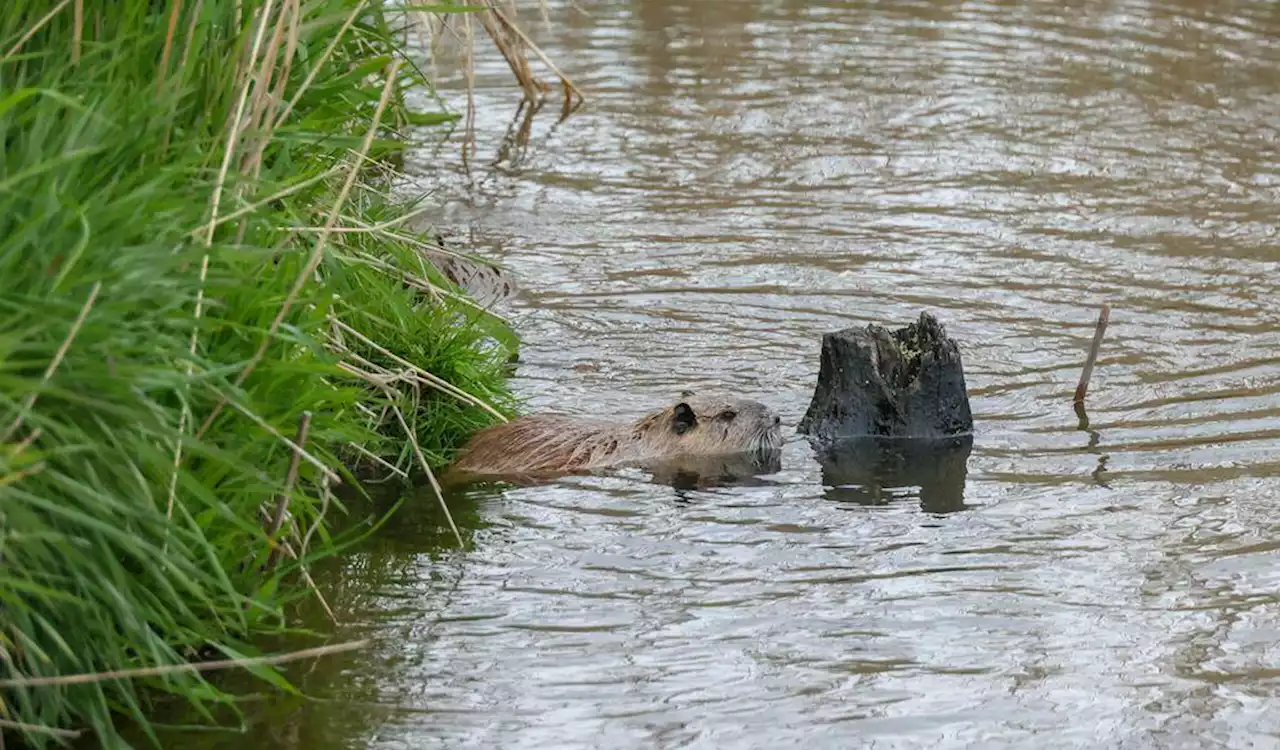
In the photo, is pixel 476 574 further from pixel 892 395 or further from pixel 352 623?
pixel 892 395

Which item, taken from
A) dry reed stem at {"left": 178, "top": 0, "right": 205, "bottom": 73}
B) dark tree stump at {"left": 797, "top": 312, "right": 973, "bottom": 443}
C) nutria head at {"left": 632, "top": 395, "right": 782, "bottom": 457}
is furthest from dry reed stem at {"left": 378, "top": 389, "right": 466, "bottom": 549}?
dark tree stump at {"left": 797, "top": 312, "right": 973, "bottom": 443}

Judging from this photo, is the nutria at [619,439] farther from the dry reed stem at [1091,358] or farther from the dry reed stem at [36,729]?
the dry reed stem at [36,729]

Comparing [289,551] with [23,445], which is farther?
[289,551]

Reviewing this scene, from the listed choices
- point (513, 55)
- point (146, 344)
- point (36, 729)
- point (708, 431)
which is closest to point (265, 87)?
point (146, 344)

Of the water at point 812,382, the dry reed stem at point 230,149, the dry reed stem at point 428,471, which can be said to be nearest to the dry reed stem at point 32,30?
the dry reed stem at point 230,149

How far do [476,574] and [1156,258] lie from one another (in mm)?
4019

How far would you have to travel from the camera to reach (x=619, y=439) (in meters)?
5.47

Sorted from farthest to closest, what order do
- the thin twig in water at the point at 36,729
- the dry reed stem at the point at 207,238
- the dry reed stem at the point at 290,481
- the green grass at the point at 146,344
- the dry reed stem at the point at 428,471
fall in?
the dry reed stem at the point at 428,471, the dry reed stem at the point at 290,481, the dry reed stem at the point at 207,238, the green grass at the point at 146,344, the thin twig in water at the point at 36,729

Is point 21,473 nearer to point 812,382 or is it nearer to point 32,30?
point 32,30

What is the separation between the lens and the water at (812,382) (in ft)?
12.6

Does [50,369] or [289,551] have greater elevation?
[50,369]

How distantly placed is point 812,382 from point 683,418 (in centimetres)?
84

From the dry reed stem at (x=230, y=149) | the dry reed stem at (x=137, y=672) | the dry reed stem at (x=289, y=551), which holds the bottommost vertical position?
the dry reed stem at (x=289, y=551)

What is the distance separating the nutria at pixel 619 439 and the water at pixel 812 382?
0.34 ft
